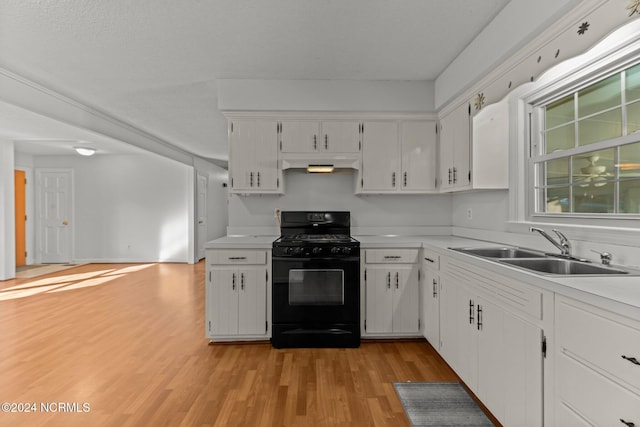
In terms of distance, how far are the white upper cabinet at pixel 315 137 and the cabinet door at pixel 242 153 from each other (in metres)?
0.32

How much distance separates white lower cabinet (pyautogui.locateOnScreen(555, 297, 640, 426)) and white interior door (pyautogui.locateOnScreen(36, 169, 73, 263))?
9187mm

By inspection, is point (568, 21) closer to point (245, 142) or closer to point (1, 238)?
point (245, 142)

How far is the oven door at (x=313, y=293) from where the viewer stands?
306 centimetres

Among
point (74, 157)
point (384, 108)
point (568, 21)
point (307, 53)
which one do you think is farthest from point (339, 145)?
point (74, 157)

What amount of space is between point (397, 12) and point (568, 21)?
103 centimetres

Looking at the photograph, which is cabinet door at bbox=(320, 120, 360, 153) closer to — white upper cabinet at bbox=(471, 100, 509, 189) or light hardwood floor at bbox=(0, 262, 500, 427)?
white upper cabinet at bbox=(471, 100, 509, 189)

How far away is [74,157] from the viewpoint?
7.67m

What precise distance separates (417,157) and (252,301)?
223cm

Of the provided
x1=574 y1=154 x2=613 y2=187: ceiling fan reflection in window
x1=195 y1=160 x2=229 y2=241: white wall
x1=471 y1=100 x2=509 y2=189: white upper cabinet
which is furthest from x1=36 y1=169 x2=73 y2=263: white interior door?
x1=574 y1=154 x2=613 y2=187: ceiling fan reflection in window

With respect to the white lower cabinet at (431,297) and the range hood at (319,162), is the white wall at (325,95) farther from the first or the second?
the white lower cabinet at (431,297)

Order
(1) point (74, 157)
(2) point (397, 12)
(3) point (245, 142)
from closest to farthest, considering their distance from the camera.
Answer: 1. (2) point (397, 12)
2. (3) point (245, 142)
3. (1) point (74, 157)

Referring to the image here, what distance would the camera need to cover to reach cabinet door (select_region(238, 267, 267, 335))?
3127mm

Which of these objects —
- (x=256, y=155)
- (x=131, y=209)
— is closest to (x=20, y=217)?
(x=131, y=209)

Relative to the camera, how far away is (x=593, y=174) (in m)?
2.05
